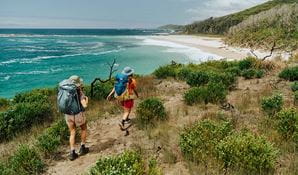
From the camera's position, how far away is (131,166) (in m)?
5.38

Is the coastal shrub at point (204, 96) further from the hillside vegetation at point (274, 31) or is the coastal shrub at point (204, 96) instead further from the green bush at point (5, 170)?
the hillside vegetation at point (274, 31)

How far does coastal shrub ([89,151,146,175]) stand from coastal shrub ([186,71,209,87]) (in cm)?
943

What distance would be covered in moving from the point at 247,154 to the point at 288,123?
6.48ft

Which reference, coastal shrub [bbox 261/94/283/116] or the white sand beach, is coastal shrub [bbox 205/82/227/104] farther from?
the white sand beach

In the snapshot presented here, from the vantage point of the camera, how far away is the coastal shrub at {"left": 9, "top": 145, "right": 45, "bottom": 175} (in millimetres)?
6961

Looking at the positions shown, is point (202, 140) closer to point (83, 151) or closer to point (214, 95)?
point (83, 151)

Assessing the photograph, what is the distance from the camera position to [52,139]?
805cm

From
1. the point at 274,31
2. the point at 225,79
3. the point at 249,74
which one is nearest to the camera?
the point at 225,79

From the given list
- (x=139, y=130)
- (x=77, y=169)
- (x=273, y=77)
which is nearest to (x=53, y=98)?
(x=139, y=130)

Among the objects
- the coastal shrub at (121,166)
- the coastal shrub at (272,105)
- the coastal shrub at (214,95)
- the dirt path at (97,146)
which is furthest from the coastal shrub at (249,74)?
the coastal shrub at (121,166)

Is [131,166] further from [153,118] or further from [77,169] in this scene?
[153,118]

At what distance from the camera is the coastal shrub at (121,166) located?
5.04 m

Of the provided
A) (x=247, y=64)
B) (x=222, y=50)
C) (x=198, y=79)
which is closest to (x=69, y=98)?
(x=198, y=79)

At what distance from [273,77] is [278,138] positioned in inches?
374
